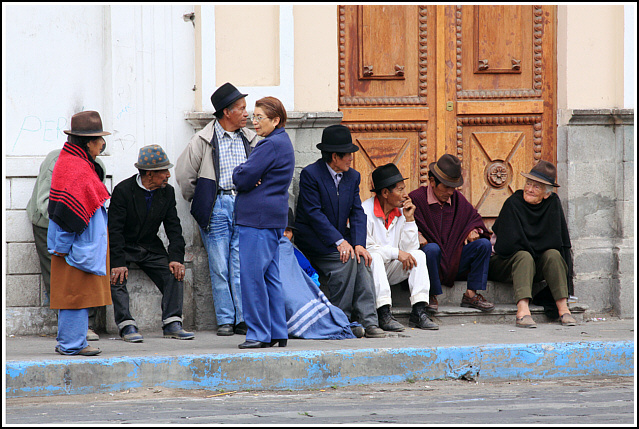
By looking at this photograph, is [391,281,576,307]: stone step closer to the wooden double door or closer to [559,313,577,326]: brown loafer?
[559,313,577,326]: brown loafer

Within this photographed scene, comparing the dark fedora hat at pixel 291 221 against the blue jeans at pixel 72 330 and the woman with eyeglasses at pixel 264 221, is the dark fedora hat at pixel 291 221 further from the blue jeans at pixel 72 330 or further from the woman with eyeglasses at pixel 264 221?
the blue jeans at pixel 72 330

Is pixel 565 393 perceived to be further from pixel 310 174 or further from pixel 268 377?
pixel 310 174

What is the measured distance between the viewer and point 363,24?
797 centimetres

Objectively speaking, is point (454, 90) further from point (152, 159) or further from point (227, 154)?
point (152, 159)

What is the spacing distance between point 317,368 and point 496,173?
341cm

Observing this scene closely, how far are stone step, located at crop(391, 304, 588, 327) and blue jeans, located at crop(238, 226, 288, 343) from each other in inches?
60.9

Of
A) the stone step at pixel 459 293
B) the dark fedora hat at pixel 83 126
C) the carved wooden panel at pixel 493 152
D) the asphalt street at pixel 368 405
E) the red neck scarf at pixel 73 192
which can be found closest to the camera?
the asphalt street at pixel 368 405

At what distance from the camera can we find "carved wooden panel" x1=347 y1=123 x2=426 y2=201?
26.4 feet

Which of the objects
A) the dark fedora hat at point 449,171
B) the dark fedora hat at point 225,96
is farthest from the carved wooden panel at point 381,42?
the dark fedora hat at point 225,96

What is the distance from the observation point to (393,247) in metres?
7.28

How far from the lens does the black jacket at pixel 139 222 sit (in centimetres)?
669

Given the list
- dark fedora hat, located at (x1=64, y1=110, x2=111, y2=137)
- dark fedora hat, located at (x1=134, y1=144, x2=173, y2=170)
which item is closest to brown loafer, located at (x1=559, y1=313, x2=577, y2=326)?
dark fedora hat, located at (x1=134, y1=144, x2=173, y2=170)

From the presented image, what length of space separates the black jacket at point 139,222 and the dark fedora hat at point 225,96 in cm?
81

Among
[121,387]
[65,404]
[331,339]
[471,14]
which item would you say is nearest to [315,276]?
[331,339]
